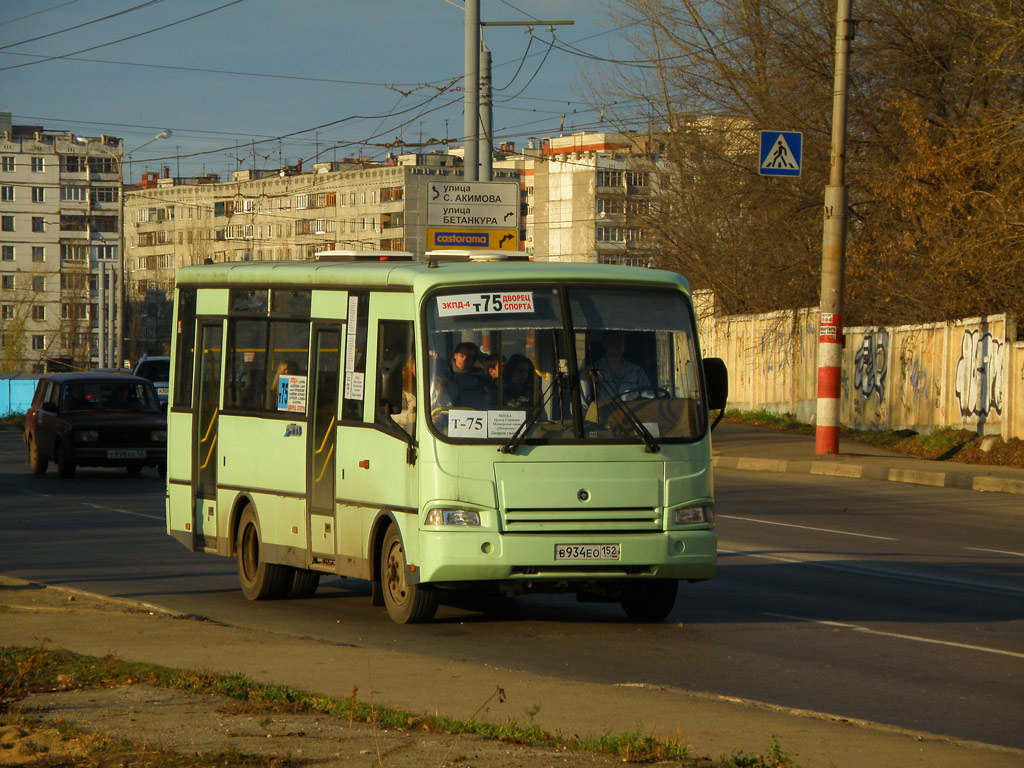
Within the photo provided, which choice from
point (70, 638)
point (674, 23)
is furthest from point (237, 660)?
point (674, 23)

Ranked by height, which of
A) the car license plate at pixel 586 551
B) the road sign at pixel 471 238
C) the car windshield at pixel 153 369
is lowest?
the car license plate at pixel 586 551

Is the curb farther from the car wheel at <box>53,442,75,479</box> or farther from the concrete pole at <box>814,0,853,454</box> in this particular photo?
the car wheel at <box>53,442,75,479</box>

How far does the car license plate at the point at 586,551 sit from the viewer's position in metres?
9.88

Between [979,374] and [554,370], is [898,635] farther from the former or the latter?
[979,374]

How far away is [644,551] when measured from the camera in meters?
9.99

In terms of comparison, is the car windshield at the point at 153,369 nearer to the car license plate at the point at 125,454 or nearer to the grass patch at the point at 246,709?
the car license plate at the point at 125,454

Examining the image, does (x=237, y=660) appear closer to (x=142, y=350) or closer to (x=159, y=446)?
(x=159, y=446)

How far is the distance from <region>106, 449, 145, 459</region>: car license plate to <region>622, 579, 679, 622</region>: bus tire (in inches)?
629

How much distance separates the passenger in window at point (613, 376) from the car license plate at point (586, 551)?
926 mm

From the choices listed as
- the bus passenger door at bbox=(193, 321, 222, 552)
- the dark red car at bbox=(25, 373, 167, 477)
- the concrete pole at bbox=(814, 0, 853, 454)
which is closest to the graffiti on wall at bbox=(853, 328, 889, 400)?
the concrete pole at bbox=(814, 0, 853, 454)

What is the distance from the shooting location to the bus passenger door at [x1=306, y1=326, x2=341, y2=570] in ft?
36.5

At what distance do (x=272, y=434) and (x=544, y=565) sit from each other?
2920mm

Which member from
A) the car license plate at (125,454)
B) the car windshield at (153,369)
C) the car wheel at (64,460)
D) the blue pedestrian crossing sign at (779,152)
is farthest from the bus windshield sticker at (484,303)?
the car windshield at (153,369)

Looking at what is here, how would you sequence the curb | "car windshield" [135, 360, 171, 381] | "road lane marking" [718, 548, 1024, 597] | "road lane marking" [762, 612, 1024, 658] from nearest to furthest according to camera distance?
"road lane marking" [762, 612, 1024, 658] < "road lane marking" [718, 548, 1024, 597] < the curb < "car windshield" [135, 360, 171, 381]
